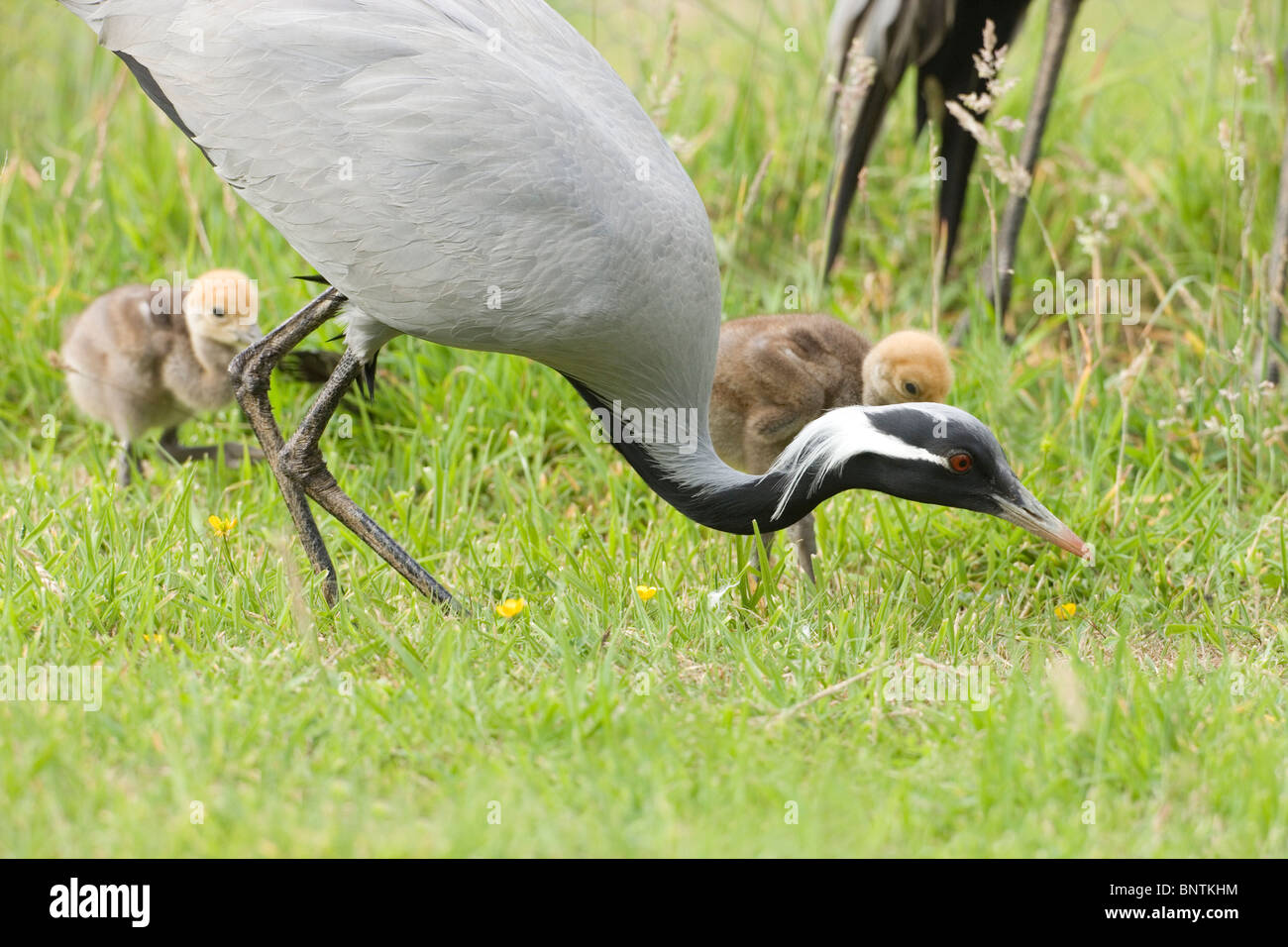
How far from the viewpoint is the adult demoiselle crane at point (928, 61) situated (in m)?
5.02

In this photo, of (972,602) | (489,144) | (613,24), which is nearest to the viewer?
(489,144)

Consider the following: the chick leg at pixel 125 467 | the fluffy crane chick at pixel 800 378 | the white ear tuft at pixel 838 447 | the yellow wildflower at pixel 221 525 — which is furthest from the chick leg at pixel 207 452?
the white ear tuft at pixel 838 447


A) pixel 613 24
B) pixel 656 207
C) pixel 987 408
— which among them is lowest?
pixel 987 408

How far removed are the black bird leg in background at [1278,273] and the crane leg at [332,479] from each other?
2.72 metres

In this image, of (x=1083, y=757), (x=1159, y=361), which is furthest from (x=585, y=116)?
(x=1159, y=361)

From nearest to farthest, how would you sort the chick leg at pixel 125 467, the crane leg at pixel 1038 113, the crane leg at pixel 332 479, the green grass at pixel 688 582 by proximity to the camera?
1. the green grass at pixel 688 582
2. the crane leg at pixel 332 479
3. the chick leg at pixel 125 467
4. the crane leg at pixel 1038 113

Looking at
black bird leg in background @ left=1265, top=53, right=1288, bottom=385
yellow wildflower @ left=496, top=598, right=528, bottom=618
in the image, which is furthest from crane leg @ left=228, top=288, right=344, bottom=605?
black bird leg in background @ left=1265, top=53, right=1288, bottom=385

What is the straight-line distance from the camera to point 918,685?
3260 mm

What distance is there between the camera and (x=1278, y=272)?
15.1 ft

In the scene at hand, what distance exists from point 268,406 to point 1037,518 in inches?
78.1

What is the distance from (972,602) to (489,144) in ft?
5.74

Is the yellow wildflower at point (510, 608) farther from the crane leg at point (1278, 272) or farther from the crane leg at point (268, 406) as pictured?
the crane leg at point (1278, 272)

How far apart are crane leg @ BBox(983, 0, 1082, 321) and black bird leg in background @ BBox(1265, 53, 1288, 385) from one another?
72 centimetres

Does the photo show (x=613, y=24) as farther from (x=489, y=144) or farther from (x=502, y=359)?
(x=489, y=144)
